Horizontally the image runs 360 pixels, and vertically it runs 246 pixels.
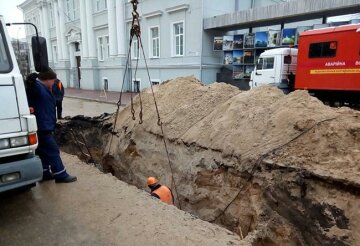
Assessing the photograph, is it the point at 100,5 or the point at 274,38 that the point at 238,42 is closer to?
the point at 274,38

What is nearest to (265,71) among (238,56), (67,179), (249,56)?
(249,56)

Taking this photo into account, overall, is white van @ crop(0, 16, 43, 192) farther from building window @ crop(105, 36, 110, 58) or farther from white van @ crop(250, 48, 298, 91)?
building window @ crop(105, 36, 110, 58)

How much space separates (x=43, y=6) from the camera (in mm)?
33656

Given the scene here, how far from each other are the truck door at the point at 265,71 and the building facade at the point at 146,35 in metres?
2.61

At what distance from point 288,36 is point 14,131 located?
49.2 ft

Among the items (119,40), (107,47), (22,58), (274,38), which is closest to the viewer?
(22,58)

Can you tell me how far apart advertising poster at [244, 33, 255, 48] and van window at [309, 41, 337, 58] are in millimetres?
4895

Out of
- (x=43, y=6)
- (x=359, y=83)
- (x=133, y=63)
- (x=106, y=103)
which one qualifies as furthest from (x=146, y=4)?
(x=43, y=6)

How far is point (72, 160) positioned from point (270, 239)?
385cm

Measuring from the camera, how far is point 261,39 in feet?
53.4

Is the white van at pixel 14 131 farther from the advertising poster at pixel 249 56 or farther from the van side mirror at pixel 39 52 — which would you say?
the advertising poster at pixel 249 56

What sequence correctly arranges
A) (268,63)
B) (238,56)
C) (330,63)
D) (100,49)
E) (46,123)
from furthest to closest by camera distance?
(100,49), (238,56), (268,63), (330,63), (46,123)

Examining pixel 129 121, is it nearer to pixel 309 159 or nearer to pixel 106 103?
pixel 309 159

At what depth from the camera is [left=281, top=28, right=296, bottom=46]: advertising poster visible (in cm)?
1528
